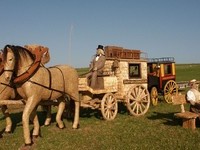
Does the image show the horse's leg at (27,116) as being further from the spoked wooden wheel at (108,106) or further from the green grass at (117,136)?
the spoked wooden wheel at (108,106)

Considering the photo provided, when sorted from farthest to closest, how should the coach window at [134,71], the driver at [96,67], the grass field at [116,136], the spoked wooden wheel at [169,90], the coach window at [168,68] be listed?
the coach window at [168,68], the spoked wooden wheel at [169,90], the coach window at [134,71], the driver at [96,67], the grass field at [116,136]

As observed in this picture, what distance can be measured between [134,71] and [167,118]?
2615mm

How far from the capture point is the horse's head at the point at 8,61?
309 inches

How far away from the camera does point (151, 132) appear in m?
9.48

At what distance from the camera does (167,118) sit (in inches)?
480

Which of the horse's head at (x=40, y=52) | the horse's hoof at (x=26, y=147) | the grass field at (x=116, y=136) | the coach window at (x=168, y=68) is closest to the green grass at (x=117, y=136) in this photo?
the grass field at (x=116, y=136)

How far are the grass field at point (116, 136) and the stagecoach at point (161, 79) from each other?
4887 millimetres

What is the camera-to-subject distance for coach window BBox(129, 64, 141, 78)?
13.3 meters

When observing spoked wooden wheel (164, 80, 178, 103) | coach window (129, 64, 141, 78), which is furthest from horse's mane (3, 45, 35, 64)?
spoked wooden wheel (164, 80, 178, 103)

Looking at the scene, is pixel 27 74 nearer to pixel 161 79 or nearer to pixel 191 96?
pixel 191 96

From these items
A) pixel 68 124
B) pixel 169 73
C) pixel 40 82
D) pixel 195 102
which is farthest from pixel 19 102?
pixel 169 73

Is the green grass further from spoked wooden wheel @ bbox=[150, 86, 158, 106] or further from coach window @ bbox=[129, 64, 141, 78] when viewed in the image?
spoked wooden wheel @ bbox=[150, 86, 158, 106]

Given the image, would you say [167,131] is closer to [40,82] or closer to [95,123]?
[95,123]

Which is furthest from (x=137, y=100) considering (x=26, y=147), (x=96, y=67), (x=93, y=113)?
(x=26, y=147)
